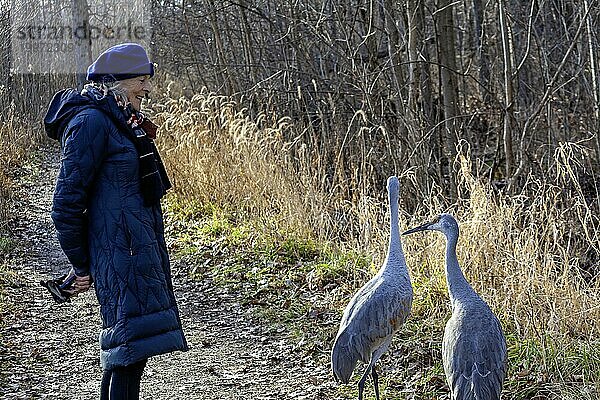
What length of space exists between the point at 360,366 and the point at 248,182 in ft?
14.6

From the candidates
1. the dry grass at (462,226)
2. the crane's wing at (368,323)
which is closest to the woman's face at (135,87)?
the crane's wing at (368,323)

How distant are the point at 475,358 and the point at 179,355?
2.81 metres

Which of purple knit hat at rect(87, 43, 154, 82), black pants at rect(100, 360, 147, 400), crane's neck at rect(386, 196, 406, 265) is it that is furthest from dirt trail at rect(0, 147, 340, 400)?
purple knit hat at rect(87, 43, 154, 82)

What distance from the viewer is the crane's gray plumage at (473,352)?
4.02 m

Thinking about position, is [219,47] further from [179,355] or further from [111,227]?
[111,227]

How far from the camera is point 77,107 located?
3668 mm

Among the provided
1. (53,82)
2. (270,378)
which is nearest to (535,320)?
(270,378)

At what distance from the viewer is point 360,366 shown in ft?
18.6

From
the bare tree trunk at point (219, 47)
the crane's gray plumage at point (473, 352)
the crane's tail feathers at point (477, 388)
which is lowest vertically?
the crane's tail feathers at point (477, 388)

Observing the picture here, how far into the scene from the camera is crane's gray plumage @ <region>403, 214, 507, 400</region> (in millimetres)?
4016

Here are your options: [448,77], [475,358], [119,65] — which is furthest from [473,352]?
[448,77]

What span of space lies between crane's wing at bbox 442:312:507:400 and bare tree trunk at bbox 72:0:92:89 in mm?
17494

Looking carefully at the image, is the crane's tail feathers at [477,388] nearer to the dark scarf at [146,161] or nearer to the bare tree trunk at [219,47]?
the dark scarf at [146,161]

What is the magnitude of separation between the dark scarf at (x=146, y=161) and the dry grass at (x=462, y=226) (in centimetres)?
265
